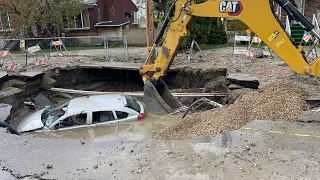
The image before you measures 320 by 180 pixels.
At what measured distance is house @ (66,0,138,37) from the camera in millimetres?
30562

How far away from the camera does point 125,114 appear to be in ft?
31.6

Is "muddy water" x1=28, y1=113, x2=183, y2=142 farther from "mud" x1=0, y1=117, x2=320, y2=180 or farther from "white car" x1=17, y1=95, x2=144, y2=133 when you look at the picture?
"mud" x1=0, y1=117, x2=320, y2=180

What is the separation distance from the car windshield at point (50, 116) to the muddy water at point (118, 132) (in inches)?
18.1

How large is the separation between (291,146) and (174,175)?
7.56 feet

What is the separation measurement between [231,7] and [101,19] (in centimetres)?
2630

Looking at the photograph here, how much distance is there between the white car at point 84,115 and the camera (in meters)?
9.16

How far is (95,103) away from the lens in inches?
379

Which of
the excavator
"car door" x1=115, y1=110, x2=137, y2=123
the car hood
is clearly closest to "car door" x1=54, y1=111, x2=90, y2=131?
the car hood

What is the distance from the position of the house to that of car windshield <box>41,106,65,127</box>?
815 inches

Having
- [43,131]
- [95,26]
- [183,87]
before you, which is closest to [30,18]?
[95,26]

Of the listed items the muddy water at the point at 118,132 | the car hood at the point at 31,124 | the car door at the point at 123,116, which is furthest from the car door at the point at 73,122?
the car door at the point at 123,116

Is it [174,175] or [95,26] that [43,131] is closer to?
[174,175]

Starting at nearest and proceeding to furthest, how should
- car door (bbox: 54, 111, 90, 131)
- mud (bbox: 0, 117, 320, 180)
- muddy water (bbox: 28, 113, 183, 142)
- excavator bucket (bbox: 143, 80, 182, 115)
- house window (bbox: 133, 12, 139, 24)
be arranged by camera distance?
mud (bbox: 0, 117, 320, 180) < muddy water (bbox: 28, 113, 183, 142) < car door (bbox: 54, 111, 90, 131) < excavator bucket (bbox: 143, 80, 182, 115) < house window (bbox: 133, 12, 139, 24)

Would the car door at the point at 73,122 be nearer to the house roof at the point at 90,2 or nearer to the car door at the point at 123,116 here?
the car door at the point at 123,116
